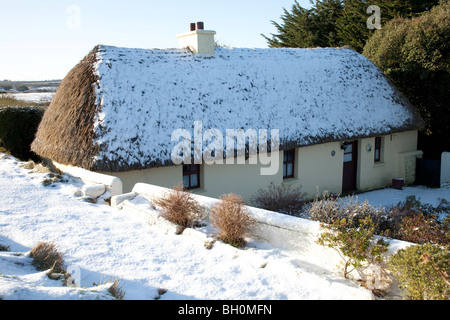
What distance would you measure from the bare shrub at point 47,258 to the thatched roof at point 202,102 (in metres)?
3.79

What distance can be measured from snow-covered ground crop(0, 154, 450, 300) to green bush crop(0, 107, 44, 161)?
6602 mm

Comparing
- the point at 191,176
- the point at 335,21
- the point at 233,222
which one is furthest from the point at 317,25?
the point at 233,222

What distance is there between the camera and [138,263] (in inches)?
210

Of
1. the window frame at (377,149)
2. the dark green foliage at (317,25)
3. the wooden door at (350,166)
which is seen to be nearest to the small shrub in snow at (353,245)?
the wooden door at (350,166)

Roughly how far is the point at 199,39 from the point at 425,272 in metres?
10.3

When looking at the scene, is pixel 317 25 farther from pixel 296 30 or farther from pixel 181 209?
pixel 181 209

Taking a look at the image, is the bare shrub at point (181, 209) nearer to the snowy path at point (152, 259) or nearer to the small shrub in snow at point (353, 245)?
the snowy path at point (152, 259)

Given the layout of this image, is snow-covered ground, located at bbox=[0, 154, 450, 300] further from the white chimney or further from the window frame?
the window frame

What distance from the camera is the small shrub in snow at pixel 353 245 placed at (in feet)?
15.9

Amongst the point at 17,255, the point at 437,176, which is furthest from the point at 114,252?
the point at 437,176

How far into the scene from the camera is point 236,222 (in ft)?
19.4

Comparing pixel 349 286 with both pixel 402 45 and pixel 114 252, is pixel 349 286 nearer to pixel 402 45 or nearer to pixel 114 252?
pixel 114 252

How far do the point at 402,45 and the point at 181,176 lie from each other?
11.7m

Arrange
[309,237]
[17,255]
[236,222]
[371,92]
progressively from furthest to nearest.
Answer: [371,92] → [236,222] → [309,237] → [17,255]
